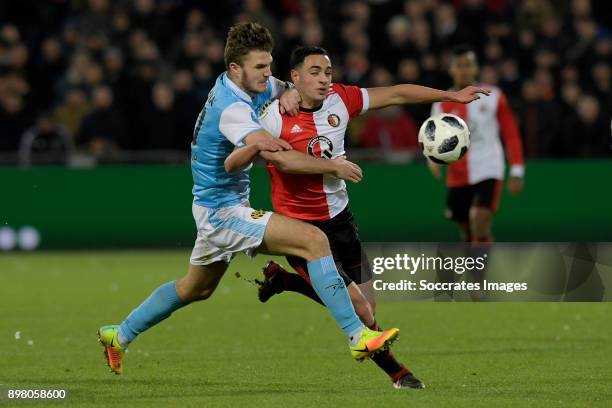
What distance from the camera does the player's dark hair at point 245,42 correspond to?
8.30 metres

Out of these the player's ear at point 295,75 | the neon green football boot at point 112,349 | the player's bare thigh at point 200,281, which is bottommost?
the neon green football boot at point 112,349

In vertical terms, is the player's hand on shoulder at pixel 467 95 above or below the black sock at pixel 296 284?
above

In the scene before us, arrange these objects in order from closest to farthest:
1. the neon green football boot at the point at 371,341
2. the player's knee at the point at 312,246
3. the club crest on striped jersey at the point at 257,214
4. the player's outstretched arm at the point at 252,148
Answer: the neon green football boot at the point at 371,341 → the player's outstretched arm at the point at 252,148 → the player's knee at the point at 312,246 → the club crest on striped jersey at the point at 257,214

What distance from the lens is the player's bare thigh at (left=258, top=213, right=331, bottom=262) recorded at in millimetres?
8086

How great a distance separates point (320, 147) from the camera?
8.80m

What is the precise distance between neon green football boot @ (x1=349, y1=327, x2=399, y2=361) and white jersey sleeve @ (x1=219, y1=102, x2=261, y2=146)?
132cm

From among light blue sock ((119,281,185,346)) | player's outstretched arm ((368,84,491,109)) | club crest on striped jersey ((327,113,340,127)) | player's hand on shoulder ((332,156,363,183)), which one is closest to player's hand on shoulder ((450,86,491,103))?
player's outstretched arm ((368,84,491,109))

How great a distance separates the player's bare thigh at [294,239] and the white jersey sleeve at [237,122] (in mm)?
524

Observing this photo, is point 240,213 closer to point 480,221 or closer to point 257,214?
→ point 257,214

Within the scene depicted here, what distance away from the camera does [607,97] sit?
18.5 metres

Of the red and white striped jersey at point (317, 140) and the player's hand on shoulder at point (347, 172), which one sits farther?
the red and white striped jersey at point (317, 140)

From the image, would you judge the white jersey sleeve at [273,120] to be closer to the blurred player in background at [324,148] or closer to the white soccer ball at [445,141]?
the blurred player in background at [324,148]

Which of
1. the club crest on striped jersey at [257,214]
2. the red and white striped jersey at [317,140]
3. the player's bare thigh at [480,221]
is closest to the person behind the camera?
the club crest on striped jersey at [257,214]

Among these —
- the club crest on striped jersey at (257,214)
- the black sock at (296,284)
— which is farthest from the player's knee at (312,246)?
the black sock at (296,284)
